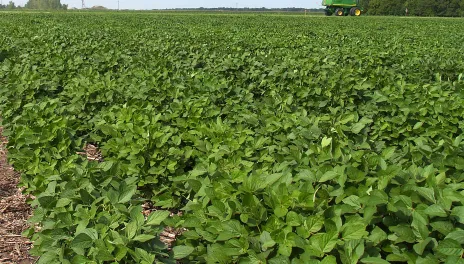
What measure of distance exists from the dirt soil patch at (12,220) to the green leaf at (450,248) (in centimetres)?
243

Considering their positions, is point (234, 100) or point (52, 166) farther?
point (234, 100)

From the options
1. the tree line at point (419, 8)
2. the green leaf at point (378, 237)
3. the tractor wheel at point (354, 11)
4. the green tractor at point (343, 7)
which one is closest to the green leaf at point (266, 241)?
the green leaf at point (378, 237)

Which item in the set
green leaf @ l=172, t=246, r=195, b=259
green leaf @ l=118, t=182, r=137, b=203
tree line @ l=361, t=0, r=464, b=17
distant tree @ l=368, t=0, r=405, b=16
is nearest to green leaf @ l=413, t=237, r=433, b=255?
green leaf @ l=172, t=246, r=195, b=259

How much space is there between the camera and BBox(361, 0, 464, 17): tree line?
7006 centimetres

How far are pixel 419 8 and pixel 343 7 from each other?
25790mm

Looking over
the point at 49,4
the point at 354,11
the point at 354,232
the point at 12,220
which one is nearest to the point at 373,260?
the point at 354,232

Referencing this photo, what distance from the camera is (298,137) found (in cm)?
313

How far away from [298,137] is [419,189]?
1347 mm

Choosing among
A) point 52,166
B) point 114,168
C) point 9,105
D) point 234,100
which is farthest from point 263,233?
point 9,105

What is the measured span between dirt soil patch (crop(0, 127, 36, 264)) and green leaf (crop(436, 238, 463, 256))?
2.43 meters

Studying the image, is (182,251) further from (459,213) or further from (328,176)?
(459,213)

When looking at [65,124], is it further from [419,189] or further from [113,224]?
[419,189]

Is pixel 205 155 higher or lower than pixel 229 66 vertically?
lower

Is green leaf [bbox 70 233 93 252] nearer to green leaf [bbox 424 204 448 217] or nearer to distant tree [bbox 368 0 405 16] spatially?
green leaf [bbox 424 204 448 217]
